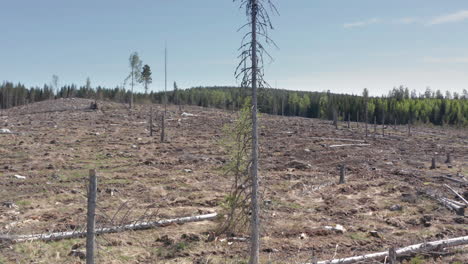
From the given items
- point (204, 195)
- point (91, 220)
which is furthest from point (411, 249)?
point (204, 195)

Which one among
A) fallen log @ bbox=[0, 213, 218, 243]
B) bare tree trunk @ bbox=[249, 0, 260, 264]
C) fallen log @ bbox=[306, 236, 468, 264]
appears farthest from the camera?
fallen log @ bbox=[0, 213, 218, 243]

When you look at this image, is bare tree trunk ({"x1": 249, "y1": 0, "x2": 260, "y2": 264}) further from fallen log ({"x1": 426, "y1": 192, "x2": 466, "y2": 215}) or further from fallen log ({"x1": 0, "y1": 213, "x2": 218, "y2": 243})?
fallen log ({"x1": 426, "y1": 192, "x2": 466, "y2": 215})

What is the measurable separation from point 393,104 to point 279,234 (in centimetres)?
8660

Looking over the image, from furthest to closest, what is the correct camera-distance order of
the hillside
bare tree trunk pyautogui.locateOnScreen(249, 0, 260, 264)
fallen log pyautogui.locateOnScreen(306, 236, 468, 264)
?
the hillside → fallen log pyautogui.locateOnScreen(306, 236, 468, 264) → bare tree trunk pyautogui.locateOnScreen(249, 0, 260, 264)

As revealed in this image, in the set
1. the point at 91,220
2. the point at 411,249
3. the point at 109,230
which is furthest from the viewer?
the point at 109,230

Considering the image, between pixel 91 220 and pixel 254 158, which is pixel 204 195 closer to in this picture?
pixel 254 158

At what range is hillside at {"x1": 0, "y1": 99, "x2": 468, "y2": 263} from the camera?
9.51 meters

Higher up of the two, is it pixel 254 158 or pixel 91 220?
pixel 254 158

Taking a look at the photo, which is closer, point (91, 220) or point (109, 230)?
point (91, 220)

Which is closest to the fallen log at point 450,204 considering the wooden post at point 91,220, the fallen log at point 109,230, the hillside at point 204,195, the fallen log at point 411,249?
the hillside at point 204,195

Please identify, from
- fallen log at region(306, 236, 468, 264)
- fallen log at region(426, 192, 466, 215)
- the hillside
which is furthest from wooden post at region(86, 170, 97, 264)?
fallen log at region(426, 192, 466, 215)

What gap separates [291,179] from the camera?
18.5 meters

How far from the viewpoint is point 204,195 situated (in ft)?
48.5

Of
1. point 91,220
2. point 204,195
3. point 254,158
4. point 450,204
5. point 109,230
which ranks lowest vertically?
point 204,195
